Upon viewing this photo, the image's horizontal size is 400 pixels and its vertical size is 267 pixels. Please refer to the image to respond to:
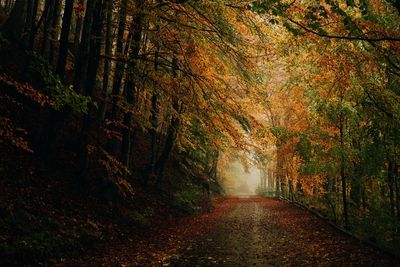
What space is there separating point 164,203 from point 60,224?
7750mm

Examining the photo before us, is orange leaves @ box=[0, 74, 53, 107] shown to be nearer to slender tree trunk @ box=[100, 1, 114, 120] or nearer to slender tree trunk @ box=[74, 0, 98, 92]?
slender tree trunk @ box=[74, 0, 98, 92]

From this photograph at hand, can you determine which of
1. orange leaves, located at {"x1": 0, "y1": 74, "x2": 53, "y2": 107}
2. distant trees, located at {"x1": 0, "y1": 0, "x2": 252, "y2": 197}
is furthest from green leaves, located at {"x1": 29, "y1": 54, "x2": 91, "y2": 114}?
orange leaves, located at {"x1": 0, "y1": 74, "x2": 53, "y2": 107}

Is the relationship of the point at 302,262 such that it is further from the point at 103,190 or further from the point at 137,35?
the point at 137,35

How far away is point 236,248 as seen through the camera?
29.6ft

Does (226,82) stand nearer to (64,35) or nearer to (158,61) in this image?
(158,61)

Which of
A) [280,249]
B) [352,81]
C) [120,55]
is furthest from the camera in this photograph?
[120,55]

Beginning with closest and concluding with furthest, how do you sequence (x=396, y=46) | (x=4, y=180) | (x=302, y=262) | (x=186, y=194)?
(x=396, y=46)
(x=302, y=262)
(x=4, y=180)
(x=186, y=194)

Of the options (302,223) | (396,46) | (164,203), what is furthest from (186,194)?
(396,46)

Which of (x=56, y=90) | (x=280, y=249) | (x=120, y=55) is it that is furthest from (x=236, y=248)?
(x=120, y=55)

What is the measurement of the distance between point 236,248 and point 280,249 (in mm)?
1241

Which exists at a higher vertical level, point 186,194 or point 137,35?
point 137,35

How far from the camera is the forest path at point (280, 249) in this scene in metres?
7.35

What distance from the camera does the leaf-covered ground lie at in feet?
23.9

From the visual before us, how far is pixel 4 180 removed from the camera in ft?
25.5
